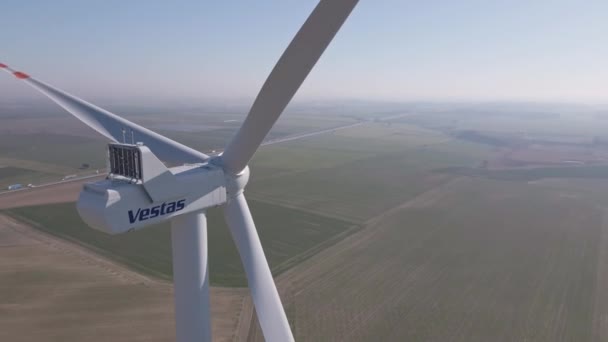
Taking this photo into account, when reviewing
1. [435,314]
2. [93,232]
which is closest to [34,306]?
[93,232]

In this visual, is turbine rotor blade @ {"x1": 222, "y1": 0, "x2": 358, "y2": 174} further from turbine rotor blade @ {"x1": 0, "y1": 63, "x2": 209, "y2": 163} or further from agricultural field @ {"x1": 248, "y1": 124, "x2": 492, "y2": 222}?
agricultural field @ {"x1": 248, "y1": 124, "x2": 492, "y2": 222}

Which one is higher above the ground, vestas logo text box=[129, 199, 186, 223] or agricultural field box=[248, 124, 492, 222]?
vestas logo text box=[129, 199, 186, 223]

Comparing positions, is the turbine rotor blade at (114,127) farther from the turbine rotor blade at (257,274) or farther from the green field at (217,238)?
the green field at (217,238)

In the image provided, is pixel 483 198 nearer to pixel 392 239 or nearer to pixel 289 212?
pixel 392 239

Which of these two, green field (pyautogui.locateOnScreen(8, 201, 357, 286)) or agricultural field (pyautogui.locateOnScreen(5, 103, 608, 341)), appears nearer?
agricultural field (pyautogui.locateOnScreen(5, 103, 608, 341))

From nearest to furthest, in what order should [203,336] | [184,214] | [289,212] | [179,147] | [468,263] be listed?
[184,214] < [203,336] < [179,147] < [468,263] < [289,212]

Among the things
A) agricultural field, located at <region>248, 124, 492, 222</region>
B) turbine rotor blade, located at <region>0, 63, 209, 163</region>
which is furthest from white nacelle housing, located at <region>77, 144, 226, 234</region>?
agricultural field, located at <region>248, 124, 492, 222</region>

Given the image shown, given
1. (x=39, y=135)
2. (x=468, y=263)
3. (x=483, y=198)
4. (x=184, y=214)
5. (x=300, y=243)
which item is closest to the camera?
(x=184, y=214)
